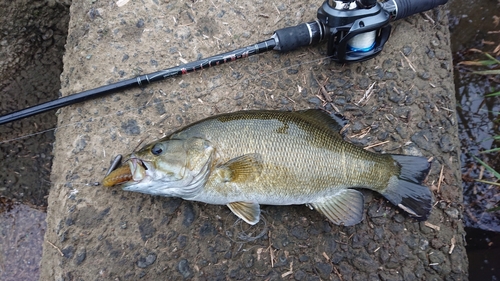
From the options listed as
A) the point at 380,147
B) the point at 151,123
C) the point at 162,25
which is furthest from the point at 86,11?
the point at 380,147

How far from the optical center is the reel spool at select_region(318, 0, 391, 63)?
2627 millimetres

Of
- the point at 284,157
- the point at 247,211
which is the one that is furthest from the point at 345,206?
the point at 247,211

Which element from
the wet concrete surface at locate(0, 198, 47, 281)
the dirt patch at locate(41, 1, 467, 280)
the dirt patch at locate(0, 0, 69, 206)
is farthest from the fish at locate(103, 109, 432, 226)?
the dirt patch at locate(0, 0, 69, 206)

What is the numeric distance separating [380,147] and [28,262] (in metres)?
3.50

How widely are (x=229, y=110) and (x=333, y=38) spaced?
105cm

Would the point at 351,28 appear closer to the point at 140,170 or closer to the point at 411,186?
the point at 411,186

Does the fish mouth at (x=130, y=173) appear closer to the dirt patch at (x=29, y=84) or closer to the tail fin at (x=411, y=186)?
the dirt patch at (x=29, y=84)

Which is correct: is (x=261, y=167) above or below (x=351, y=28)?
below

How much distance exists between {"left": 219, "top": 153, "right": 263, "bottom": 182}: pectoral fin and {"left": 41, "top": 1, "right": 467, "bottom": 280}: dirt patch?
469 millimetres

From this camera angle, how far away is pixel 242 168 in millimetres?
2416

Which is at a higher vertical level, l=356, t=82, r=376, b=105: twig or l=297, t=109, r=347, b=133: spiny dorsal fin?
l=297, t=109, r=347, b=133: spiny dorsal fin

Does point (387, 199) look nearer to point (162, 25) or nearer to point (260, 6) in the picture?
point (260, 6)

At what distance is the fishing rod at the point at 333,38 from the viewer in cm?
264

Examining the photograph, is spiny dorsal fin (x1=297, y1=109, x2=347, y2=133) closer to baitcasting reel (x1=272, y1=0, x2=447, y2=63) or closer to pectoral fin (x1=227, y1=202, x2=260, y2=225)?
baitcasting reel (x1=272, y1=0, x2=447, y2=63)
